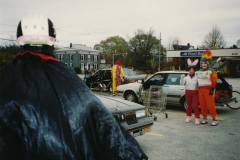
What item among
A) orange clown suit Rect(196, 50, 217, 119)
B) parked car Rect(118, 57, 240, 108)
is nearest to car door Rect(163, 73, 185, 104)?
parked car Rect(118, 57, 240, 108)

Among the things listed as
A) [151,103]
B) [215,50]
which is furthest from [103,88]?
[215,50]

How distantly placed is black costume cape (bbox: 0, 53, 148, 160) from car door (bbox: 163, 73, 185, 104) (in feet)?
25.9

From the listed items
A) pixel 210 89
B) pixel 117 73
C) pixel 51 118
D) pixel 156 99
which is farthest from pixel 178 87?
pixel 51 118

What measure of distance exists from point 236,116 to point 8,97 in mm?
8451

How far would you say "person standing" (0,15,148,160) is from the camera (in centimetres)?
130

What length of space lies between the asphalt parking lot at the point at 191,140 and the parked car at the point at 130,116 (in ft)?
1.81

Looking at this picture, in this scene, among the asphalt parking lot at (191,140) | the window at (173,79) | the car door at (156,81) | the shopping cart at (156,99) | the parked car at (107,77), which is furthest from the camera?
the parked car at (107,77)

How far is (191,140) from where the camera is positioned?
547 cm

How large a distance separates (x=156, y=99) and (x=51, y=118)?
627 cm

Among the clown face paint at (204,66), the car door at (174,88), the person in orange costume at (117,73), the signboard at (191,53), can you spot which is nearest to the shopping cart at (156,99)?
the clown face paint at (204,66)

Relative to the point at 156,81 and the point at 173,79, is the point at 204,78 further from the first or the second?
the point at 156,81

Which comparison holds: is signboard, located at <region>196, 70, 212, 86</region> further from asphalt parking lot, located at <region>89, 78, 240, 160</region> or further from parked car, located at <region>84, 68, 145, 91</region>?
parked car, located at <region>84, 68, 145, 91</region>

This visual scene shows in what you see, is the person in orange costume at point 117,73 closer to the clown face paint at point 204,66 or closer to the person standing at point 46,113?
the clown face paint at point 204,66

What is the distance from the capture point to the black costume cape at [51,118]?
1303 millimetres
